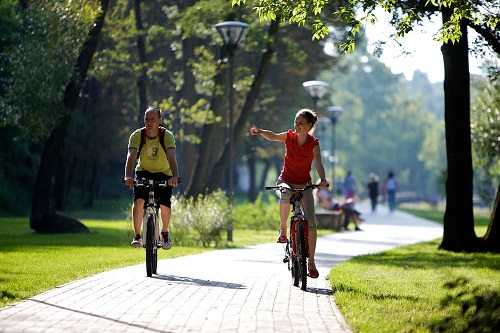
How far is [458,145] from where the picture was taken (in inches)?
714

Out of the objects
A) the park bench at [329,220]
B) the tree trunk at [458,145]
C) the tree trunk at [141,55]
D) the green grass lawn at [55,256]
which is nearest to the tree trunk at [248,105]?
the green grass lawn at [55,256]

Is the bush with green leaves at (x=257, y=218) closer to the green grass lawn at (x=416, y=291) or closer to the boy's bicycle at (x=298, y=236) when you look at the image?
the green grass lawn at (x=416, y=291)

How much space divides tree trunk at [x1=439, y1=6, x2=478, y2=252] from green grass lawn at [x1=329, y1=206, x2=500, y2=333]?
1.74ft

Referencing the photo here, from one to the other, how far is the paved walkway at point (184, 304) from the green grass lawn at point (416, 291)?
28cm

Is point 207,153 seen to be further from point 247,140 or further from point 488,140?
point 247,140

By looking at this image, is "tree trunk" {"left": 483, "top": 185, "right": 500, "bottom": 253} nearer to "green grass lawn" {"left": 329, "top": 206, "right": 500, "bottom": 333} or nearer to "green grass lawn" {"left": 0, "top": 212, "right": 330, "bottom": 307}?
"green grass lawn" {"left": 329, "top": 206, "right": 500, "bottom": 333}

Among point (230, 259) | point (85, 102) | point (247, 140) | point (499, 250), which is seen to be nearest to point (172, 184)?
point (230, 259)

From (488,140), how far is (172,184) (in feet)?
77.5

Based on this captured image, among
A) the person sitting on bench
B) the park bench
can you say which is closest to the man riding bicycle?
the park bench

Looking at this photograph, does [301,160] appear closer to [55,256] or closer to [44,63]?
[55,256]

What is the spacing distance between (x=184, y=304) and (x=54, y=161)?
13.5m

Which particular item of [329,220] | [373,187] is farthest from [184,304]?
[373,187]

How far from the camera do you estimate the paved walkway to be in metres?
8.00

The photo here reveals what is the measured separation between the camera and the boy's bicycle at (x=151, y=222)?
11695mm
